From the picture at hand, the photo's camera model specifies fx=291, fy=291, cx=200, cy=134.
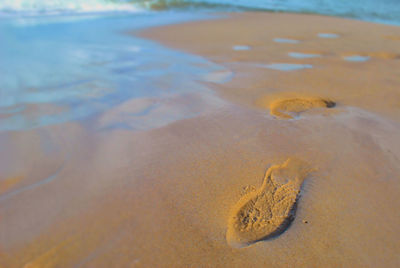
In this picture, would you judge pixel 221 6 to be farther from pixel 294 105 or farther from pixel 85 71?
pixel 294 105

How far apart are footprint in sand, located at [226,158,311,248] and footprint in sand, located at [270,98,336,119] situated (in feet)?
2.54

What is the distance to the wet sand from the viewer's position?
124 centimetres

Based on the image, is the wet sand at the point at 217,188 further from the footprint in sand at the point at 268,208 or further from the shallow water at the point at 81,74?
the shallow water at the point at 81,74

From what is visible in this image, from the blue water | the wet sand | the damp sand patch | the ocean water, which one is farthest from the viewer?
the blue water

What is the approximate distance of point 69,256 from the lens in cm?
121

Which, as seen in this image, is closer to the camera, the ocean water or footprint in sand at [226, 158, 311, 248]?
footprint in sand at [226, 158, 311, 248]

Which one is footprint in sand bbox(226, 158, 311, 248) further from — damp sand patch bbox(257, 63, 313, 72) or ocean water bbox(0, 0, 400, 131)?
damp sand patch bbox(257, 63, 313, 72)

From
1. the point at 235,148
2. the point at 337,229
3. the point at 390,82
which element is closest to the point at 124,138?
the point at 235,148

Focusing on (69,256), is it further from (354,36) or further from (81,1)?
(81,1)

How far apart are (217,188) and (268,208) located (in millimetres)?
293

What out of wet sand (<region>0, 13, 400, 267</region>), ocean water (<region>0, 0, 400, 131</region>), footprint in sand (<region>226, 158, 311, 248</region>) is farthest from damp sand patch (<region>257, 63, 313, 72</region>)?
footprint in sand (<region>226, 158, 311, 248</region>)

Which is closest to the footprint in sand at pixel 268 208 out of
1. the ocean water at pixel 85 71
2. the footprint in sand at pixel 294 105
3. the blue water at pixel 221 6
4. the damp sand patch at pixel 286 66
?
the footprint in sand at pixel 294 105

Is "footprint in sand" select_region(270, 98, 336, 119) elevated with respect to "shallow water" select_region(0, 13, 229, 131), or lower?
lower

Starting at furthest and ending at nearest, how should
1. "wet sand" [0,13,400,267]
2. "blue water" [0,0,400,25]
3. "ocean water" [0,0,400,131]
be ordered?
"blue water" [0,0,400,25], "ocean water" [0,0,400,131], "wet sand" [0,13,400,267]
